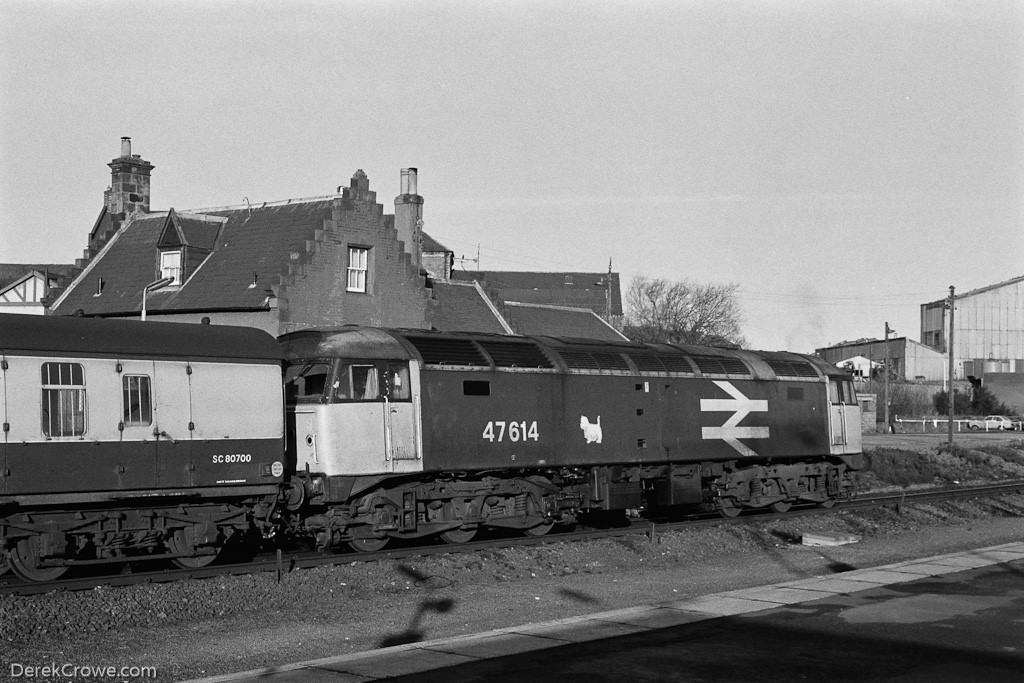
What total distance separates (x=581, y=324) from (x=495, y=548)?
48867 mm

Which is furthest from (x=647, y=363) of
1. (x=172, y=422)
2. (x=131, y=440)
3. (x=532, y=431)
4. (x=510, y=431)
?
(x=131, y=440)

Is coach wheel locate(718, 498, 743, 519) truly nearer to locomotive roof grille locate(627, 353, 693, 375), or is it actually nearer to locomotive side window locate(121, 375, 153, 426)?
locomotive roof grille locate(627, 353, 693, 375)

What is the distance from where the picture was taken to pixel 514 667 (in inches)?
444

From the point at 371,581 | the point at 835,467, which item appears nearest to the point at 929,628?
the point at 371,581

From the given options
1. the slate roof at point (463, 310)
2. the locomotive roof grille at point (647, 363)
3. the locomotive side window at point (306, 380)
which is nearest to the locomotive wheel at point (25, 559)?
the locomotive side window at point (306, 380)

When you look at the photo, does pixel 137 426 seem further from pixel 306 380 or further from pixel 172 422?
pixel 306 380

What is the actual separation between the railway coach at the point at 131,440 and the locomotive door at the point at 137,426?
15mm

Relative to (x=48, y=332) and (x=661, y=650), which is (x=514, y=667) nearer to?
(x=661, y=650)

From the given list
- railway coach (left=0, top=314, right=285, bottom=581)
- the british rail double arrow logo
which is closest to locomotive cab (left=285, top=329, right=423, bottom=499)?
railway coach (left=0, top=314, right=285, bottom=581)

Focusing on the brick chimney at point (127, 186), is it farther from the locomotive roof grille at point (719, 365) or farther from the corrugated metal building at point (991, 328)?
the corrugated metal building at point (991, 328)

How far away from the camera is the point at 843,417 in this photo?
30.0 metres

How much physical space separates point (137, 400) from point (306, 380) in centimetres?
334

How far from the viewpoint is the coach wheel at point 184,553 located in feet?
57.2

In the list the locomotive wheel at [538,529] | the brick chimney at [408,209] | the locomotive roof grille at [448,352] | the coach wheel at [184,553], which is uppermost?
the brick chimney at [408,209]
